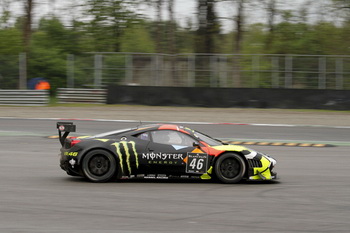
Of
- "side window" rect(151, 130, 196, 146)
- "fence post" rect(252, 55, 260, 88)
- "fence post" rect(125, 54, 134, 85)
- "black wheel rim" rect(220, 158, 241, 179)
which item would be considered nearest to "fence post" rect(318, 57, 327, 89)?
"fence post" rect(252, 55, 260, 88)

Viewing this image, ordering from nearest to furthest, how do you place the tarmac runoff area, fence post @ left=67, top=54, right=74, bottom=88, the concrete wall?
the tarmac runoff area → the concrete wall → fence post @ left=67, top=54, right=74, bottom=88

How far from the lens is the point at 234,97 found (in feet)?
84.5

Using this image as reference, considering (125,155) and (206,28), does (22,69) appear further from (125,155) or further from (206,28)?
(125,155)

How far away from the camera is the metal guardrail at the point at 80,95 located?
27581 mm

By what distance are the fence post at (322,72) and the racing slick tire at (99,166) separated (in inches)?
757

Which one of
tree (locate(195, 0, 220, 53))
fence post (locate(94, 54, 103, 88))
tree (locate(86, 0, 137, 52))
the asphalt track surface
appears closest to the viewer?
the asphalt track surface

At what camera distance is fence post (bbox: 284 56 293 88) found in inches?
1067

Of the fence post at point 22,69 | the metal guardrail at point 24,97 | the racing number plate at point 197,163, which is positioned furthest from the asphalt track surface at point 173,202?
the fence post at point 22,69

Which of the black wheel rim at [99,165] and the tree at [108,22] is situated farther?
the tree at [108,22]

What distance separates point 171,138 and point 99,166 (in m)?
1.28

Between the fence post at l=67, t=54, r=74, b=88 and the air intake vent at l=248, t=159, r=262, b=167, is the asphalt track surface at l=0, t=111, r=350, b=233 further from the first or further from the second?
the fence post at l=67, t=54, r=74, b=88

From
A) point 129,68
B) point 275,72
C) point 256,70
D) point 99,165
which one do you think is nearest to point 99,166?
point 99,165

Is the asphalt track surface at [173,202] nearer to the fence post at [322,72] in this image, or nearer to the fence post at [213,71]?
the fence post at [322,72]

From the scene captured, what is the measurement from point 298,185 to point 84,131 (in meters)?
9.77
